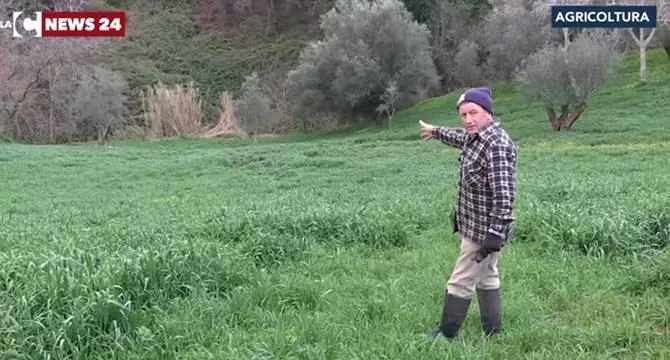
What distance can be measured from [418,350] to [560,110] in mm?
25249

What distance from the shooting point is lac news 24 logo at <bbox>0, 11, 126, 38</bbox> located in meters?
36.5

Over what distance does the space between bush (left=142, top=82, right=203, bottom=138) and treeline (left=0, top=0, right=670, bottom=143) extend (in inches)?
2.6

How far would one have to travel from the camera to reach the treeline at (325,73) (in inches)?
1300

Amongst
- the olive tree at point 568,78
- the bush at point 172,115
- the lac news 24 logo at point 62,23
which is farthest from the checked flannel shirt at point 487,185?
the bush at point 172,115

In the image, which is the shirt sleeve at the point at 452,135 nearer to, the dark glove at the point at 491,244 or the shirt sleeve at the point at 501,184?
the shirt sleeve at the point at 501,184

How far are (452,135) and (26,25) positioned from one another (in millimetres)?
41622

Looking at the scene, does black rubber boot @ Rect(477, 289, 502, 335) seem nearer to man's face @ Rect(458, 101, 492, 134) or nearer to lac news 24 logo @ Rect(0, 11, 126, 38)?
man's face @ Rect(458, 101, 492, 134)

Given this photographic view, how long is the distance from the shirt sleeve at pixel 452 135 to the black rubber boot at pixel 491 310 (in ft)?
3.07

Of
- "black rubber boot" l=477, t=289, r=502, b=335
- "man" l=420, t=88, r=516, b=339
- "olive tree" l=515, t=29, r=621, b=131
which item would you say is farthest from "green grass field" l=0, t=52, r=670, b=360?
"olive tree" l=515, t=29, r=621, b=131

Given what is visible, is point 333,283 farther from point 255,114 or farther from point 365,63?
point 255,114

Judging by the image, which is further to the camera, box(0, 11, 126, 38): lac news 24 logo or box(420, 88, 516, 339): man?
box(0, 11, 126, 38): lac news 24 logo

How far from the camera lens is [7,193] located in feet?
57.0

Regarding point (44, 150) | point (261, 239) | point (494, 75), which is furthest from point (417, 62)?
point (261, 239)

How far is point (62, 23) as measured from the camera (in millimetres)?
37562
